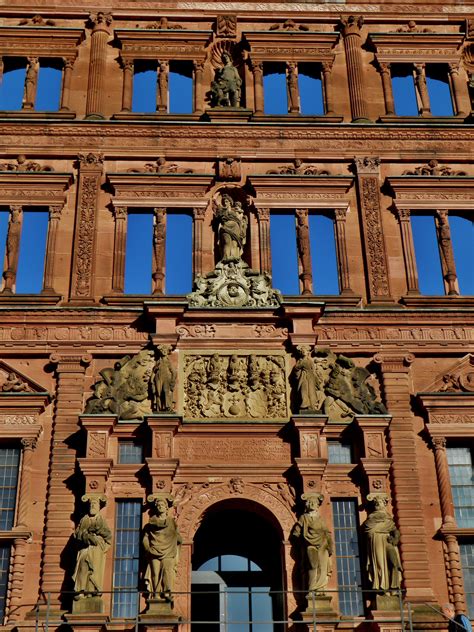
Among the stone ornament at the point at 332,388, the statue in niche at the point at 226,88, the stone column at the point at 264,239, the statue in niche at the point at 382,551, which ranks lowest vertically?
the statue in niche at the point at 382,551

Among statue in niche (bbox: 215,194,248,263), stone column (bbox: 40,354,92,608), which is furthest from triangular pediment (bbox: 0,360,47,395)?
statue in niche (bbox: 215,194,248,263)

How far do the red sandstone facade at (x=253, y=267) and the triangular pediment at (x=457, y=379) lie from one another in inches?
1.9

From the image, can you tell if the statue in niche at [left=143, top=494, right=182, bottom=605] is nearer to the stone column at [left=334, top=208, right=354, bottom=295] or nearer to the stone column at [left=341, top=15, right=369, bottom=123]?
the stone column at [left=334, top=208, right=354, bottom=295]

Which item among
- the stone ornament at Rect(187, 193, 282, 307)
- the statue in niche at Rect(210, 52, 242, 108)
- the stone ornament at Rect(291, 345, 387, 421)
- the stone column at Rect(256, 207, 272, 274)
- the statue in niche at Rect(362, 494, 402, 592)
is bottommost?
the statue in niche at Rect(362, 494, 402, 592)

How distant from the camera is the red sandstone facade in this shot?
19188mm

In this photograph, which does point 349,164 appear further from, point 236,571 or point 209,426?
point 236,571

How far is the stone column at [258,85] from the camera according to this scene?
24.9 metres

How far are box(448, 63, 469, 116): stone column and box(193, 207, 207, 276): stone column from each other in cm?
720

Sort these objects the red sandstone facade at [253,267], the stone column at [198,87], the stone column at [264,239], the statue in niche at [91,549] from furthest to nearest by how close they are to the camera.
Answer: the stone column at [198,87], the stone column at [264,239], the red sandstone facade at [253,267], the statue in niche at [91,549]

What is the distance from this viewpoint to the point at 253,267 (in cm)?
2225

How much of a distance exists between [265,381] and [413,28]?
11276 mm

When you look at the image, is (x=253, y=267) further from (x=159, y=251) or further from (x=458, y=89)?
(x=458, y=89)

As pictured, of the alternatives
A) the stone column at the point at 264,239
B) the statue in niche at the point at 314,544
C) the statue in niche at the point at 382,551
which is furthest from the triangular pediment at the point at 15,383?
the statue in niche at the point at 382,551

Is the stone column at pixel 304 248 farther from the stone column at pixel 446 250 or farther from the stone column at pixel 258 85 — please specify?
the stone column at pixel 258 85
